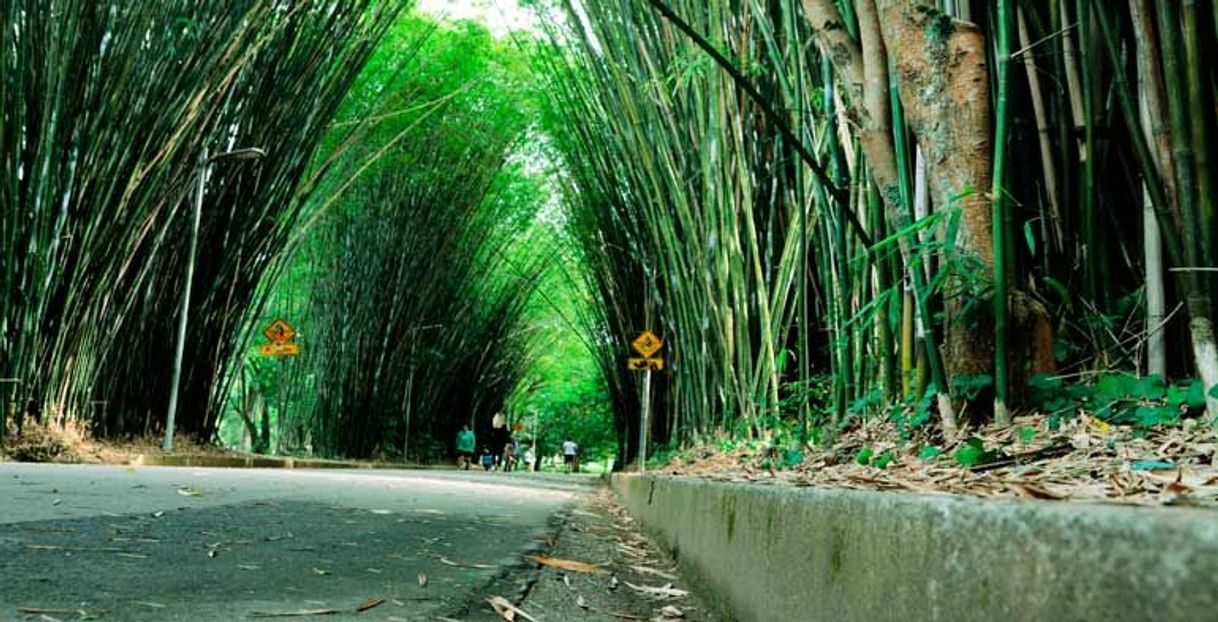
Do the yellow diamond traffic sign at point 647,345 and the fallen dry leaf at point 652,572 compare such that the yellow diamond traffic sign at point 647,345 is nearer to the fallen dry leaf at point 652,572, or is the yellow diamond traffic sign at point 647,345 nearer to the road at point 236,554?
the road at point 236,554

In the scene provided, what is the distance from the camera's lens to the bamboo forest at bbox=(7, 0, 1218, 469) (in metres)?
1.84

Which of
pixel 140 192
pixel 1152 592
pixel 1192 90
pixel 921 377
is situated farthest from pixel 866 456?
pixel 140 192

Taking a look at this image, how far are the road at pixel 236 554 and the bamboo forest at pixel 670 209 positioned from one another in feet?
3.04

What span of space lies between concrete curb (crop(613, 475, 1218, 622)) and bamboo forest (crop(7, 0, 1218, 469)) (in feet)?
1.58

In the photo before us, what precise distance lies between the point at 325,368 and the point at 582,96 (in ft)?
27.3

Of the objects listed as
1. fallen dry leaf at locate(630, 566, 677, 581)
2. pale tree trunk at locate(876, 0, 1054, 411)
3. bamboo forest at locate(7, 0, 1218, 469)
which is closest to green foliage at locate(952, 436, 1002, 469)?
bamboo forest at locate(7, 0, 1218, 469)

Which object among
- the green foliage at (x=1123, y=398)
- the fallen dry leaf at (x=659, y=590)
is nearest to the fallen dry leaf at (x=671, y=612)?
the fallen dry leaf at (x=659, y=590)

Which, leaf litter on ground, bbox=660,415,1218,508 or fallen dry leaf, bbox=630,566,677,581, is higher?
leaf litter on ground, bbox=660,415,1218,508

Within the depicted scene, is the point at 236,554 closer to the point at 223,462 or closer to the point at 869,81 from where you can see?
the point at 869,81

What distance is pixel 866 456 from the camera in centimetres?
201

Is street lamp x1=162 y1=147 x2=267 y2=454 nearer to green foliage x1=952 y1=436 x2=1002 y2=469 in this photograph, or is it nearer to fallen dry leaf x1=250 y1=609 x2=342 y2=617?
fallen dry leaf x1=250 y1=609 x2=342 y2=617

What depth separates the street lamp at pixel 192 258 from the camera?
787cm

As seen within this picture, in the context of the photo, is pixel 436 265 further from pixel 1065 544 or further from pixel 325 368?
pixel 1065 544

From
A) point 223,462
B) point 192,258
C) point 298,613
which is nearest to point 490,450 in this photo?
point 223,462
